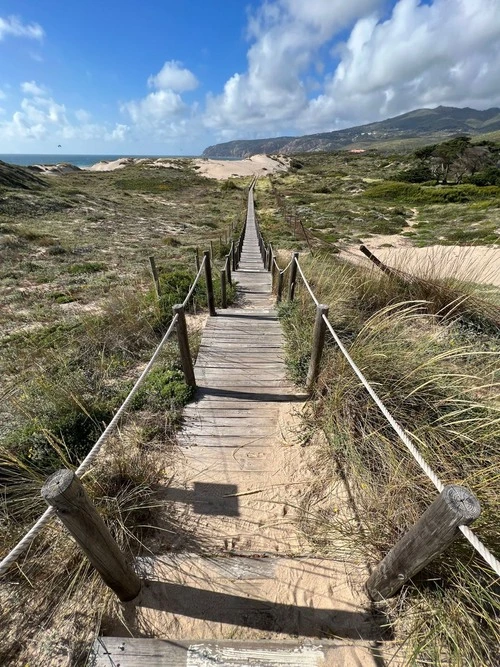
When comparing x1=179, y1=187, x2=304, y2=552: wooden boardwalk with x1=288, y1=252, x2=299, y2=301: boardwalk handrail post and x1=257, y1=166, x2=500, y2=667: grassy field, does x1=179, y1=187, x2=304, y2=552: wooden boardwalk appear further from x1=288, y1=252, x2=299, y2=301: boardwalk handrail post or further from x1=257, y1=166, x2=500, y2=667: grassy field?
x1=288, y1=252, x2=299, y2=301: boardwalk handrail post

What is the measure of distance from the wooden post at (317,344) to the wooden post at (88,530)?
251 centimetres

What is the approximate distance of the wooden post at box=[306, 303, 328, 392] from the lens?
329 cm

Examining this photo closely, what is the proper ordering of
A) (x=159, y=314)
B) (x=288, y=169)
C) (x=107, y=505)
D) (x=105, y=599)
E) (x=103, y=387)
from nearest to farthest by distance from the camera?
(x=105, y=599)
(x=107, y=505)
(x=103, y=387)
(x=159, y=314)
(x=288, y=169)

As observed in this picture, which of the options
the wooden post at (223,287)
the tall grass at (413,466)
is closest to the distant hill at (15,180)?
the wooden post at (223,287)

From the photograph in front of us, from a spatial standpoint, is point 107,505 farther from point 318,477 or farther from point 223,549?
→ point 318,477

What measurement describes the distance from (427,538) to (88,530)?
1.63 meters

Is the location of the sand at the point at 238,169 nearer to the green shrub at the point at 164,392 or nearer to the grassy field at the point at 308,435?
the grassy field at the point at 308,435

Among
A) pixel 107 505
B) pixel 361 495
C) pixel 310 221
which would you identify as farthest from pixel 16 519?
pixel 310 221

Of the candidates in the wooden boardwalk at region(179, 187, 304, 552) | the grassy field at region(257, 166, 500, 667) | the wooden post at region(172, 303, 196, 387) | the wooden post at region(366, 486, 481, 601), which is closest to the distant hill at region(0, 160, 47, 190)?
the wooden boardwalk at region(179, 187, 304, 552)

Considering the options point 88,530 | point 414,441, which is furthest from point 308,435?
point 88,530

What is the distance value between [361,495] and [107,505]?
198 cm

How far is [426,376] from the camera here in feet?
9.31

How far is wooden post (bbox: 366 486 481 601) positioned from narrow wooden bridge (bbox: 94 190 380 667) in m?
0.34

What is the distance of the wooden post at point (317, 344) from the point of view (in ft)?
10.8
